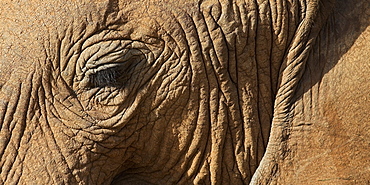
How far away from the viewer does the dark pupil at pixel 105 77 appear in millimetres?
3562

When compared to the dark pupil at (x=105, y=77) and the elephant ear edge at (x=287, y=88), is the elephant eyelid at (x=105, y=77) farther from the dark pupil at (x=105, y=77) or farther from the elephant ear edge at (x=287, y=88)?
the elephant ear edge at (x=287, y=88)

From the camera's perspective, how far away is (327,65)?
379 centimetres

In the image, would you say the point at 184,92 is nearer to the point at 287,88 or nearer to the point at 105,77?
the point at 105,77

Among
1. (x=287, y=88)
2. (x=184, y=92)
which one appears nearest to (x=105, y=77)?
(x=184, y=92)

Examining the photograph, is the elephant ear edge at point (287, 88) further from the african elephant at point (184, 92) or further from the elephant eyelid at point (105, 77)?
the elephant eyelid at point (105, 77)

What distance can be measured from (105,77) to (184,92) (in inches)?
16.7

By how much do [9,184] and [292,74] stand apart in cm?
155

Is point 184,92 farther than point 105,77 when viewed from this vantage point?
Yes

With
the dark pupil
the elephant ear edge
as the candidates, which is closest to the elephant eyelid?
the dark pupil

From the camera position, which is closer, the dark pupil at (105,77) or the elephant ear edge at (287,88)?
the dark pupil at (105,77)

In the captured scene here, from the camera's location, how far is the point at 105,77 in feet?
11.7

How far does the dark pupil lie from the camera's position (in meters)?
3.56

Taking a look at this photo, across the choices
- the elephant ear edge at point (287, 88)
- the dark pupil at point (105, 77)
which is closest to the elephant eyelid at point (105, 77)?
the dark pupil at point (105, 77)

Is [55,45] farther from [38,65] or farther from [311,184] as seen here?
[311,184]
